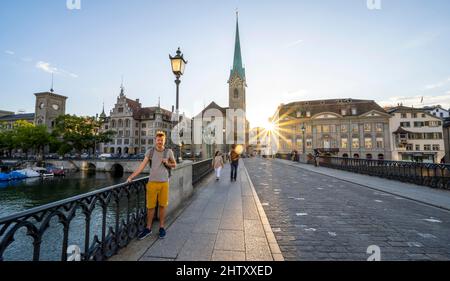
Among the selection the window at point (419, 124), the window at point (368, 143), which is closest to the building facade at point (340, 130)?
the window at point (368, 143)

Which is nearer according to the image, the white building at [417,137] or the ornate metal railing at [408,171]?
the ornate metal railing at [408,171]

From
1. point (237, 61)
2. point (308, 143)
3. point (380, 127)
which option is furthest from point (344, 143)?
point (237, 61)

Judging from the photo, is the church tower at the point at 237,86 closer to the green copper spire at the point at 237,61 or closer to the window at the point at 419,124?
the green copper spire at the point at 237,61

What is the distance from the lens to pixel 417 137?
50.1 m

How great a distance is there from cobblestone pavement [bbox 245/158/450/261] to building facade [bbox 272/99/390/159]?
150 ft

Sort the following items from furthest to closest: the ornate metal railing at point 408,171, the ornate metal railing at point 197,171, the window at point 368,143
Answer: the window at point 368,143 < the ornate metal railing at point 197,171 < the ornate metal railing at point 408,171

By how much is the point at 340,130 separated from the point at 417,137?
17.5 metres

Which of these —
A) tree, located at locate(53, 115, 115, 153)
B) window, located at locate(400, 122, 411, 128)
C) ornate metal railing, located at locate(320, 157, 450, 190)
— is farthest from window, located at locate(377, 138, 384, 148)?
tree, located at locate(53, 115, 115, 153)

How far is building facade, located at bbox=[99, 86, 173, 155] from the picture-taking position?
67.9m

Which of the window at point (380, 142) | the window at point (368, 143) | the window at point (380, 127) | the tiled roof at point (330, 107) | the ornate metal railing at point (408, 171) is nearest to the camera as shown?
the ornate metal railing at point (408, 171)

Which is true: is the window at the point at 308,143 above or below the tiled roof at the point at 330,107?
below

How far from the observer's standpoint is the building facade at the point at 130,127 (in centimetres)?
6788

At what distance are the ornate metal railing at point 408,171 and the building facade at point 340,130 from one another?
34402 mm

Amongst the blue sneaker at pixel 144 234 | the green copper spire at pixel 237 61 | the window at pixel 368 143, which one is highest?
the green copper spire at pixel 237 61
